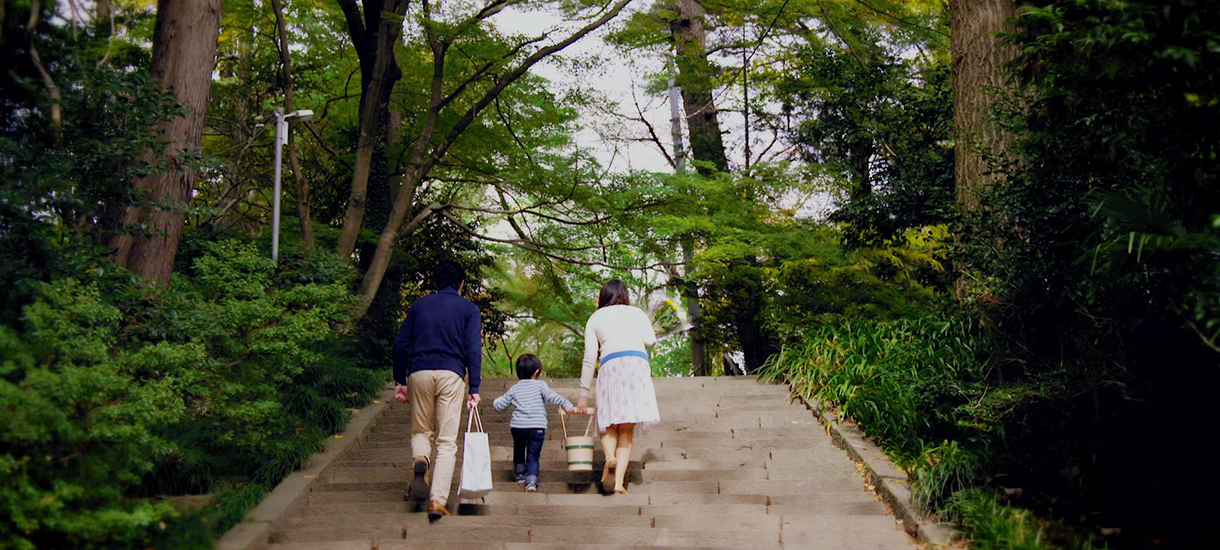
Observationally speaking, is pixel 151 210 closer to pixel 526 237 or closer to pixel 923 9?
pixel 526 237

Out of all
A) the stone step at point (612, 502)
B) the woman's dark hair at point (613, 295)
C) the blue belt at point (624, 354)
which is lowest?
the stone step at point (612, 502)

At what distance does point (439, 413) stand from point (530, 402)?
865mm

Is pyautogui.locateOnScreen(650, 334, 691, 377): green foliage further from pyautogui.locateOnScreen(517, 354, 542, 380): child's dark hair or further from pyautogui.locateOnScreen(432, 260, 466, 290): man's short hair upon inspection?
pyautogui.locateOnScreen(432, 260, 466, 290): man's short hair

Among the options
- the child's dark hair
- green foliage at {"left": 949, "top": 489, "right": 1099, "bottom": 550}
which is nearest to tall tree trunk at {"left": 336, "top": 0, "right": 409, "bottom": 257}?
the child's dark hair

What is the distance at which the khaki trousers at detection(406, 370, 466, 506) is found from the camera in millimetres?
7754

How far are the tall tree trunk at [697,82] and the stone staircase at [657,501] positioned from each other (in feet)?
30.5

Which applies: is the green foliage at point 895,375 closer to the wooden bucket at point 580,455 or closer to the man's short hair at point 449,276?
the wooden bucket at point 580,455

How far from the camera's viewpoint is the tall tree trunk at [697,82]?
1897 cm

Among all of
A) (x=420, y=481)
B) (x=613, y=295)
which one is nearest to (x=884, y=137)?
(x=613, y=295)

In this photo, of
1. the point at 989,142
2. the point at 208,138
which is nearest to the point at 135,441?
the point at 989,142

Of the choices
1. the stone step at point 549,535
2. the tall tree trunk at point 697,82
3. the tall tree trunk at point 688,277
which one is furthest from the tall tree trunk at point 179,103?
the tall tree trunk at point 697,82

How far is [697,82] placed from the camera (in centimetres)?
1900

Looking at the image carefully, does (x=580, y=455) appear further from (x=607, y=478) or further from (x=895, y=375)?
(x=895, y=375)

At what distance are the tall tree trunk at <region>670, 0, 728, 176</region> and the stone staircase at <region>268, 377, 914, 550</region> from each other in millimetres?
9297
